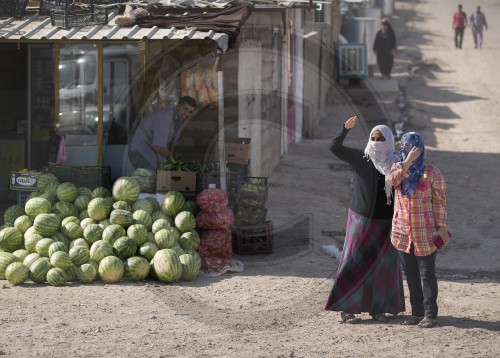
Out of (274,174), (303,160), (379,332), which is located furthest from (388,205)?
(303,160)

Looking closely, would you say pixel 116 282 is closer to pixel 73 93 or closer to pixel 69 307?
pixel 69 307

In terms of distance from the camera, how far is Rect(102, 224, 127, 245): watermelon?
33.7ft

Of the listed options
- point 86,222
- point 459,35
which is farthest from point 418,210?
point 459,35

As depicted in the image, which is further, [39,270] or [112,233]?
[112,233]

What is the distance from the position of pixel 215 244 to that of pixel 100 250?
1.28 metres

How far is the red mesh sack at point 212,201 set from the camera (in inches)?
424

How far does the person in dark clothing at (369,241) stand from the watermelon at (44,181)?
3817 millimetres

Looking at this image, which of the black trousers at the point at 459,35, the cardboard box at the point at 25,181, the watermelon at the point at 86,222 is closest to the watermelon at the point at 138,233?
the watermelon at the point at 86,222

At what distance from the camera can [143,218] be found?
10555 mm

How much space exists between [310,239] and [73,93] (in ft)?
18.9

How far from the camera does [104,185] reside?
452 inches

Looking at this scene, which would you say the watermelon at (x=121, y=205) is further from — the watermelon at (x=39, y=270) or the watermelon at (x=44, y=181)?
the watermelon at (x=39, y=270)

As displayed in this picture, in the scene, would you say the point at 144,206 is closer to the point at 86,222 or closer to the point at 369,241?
the point at 86,222

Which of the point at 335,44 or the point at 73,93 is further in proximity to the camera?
the point at 335,44
